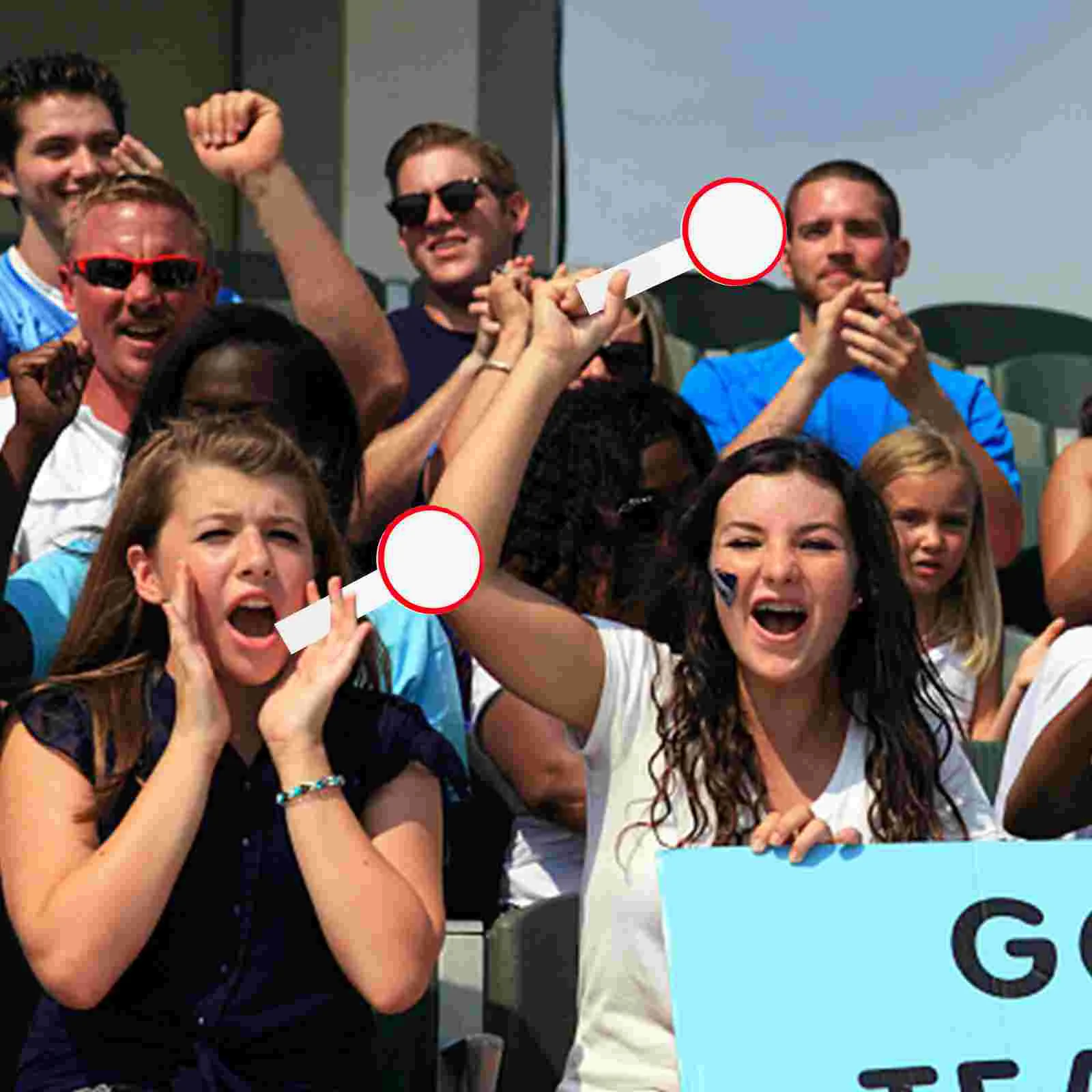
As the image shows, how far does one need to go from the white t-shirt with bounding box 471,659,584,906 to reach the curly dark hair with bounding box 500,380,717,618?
0.21 metres

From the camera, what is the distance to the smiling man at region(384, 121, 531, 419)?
474 centimetres

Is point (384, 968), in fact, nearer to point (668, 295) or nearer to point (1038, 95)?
point (668, 295)

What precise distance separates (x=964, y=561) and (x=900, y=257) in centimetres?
93

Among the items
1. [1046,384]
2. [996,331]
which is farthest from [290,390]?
Result: [996,331]

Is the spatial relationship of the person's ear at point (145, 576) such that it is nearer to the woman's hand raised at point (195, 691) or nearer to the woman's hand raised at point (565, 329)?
the woman's hand raised at point (195, 691)

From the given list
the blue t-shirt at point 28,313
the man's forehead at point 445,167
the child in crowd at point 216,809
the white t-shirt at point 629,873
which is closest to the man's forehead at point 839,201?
the man's forehead at point 445,167

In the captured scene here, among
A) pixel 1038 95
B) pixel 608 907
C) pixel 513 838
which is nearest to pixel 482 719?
pixel 513 838

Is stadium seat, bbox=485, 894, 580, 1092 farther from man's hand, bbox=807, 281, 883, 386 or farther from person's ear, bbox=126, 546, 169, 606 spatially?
man's hand, bbox=807, 281, 883, 386

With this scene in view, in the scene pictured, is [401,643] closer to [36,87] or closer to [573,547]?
[573,547]

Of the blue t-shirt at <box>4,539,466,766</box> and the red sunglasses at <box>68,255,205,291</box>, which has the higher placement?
the red sunglasses at <box>68,255,205,291</box>

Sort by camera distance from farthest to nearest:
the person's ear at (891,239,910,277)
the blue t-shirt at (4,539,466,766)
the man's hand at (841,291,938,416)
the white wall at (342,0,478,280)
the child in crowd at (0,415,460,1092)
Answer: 1. the white wall at (342,0,478,280)
2. the person's ear at (891,239,910,277)
3. the man's hand at (841,291,938,416)
4. the blue t-shirt at (4,539,466,766)
5. the child in crowd at (0,415,460,1092)

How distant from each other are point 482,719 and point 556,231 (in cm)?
383

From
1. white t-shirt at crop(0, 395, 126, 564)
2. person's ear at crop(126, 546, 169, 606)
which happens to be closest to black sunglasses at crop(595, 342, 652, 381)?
white t-shirt at crop(0, 395, 126, 564)

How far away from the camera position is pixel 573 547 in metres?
3.54
